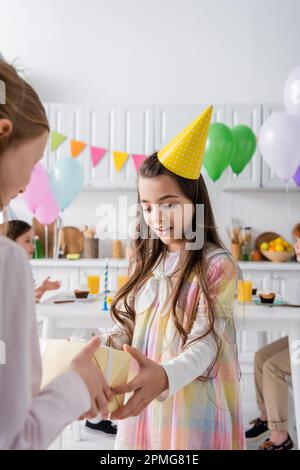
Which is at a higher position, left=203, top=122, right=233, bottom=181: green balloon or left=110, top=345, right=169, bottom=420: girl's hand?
left=203, top=122, right=233, bottom=181: green balloon

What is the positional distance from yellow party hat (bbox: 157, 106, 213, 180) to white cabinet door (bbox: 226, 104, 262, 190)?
291cm

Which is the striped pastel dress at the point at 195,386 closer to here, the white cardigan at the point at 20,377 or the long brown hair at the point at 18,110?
the white cardigan at the point at 20,377

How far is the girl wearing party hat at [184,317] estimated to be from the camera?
1078 millimetres

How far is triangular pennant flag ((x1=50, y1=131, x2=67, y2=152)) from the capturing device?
4.01 m

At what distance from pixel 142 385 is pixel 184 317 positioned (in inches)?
10.3

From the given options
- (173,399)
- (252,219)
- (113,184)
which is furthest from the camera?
(252,219)

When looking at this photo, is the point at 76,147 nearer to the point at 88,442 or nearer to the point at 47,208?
the point at 47,208

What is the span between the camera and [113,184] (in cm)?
411

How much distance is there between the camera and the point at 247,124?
406cm

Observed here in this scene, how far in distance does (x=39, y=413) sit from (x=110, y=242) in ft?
12.6

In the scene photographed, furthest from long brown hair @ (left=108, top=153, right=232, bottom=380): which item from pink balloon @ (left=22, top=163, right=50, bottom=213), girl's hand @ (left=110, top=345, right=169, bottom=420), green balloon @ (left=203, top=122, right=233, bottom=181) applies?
pink balloon @ (left=22, top=163, right=50, bottom=213)

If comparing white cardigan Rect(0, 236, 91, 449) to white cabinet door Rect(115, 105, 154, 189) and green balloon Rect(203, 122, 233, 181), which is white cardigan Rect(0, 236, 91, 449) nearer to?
green balloon Rect(203, 122, 233, 181)
